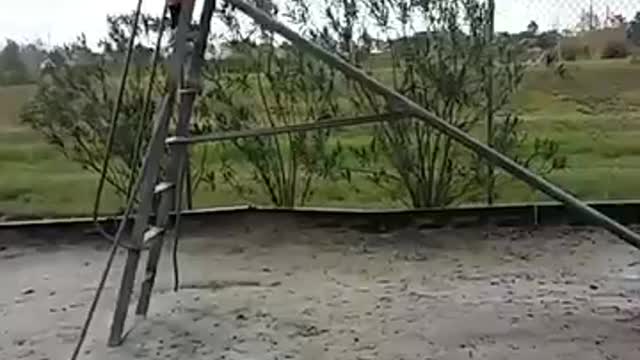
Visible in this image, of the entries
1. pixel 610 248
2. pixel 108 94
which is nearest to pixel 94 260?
pixel 108 94

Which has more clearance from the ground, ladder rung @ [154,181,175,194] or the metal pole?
the metal pole

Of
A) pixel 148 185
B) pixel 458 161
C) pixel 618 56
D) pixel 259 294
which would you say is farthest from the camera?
pixel 458 161

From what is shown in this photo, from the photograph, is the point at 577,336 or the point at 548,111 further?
the point at 548,111

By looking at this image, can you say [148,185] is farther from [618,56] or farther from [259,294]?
[618,56]

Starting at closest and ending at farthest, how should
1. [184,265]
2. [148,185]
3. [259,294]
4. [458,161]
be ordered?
[148,185], [259,294], [184,265], [458,161]

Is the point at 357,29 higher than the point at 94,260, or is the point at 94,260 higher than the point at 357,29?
the point at 357,29

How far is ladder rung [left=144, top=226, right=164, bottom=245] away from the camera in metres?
4.20

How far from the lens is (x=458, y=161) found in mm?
6516

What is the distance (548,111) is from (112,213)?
8.37 feet

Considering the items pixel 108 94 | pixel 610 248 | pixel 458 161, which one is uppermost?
pixel 108 94

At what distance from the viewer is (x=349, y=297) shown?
4746 mm

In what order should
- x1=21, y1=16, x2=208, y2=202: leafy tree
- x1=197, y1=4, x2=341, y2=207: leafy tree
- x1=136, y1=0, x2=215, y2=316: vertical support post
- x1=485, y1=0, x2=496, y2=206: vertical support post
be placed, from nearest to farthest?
x1=136, y1=0, x2=215, y2=316: vertical support post, x1=21, y1=16, x2=208, y2=202: leafy tree, x1=485, y1=0, x2=496, y2=206: vertical support post, x1=197, y1=4, x2=341, y2=207: leafy tree

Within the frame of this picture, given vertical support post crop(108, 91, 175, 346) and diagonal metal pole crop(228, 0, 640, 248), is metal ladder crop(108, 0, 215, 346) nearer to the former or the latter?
vertical support post crop(108, 91, 175, 346)

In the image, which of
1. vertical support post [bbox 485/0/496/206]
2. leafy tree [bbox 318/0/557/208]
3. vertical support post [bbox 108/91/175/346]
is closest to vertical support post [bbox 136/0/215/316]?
vertical support post [bbox 108/91/175/346]
